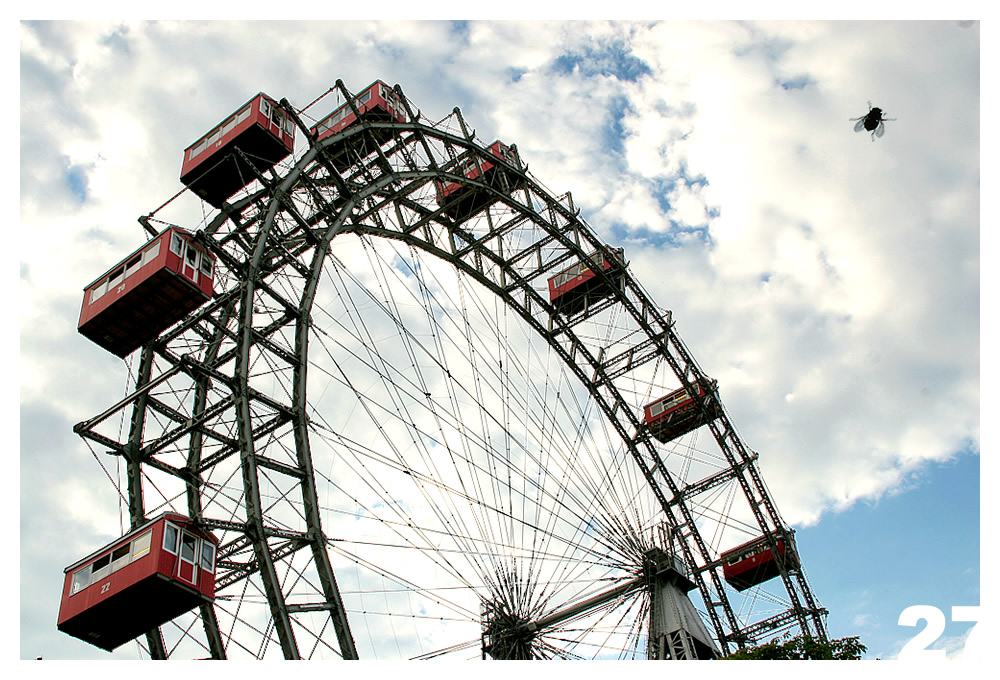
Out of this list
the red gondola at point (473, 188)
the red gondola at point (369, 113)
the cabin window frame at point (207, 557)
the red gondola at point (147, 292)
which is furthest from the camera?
the red gondola at point (473, 188)

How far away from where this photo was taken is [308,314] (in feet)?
84.2

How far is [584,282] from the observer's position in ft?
131

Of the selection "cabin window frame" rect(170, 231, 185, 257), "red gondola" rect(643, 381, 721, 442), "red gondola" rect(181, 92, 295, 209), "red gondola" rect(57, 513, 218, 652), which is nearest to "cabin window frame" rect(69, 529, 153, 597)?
"red gondola" rect(57, 513, 218, 652)

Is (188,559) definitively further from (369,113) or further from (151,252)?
(369,113)

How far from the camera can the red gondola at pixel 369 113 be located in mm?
30719

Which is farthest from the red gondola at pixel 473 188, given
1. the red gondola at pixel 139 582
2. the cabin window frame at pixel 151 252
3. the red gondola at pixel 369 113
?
the red gondola at pixel 139 582

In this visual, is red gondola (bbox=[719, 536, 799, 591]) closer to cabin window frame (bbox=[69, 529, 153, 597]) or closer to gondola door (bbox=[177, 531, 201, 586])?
gondola door (bbox=[177, 531, 201, 586])

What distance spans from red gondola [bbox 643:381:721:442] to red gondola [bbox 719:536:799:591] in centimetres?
607

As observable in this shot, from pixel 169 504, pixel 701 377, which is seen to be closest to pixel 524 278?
pixel 701 377

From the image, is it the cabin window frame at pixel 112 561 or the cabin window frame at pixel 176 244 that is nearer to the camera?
the cabin window frame at pixel 112 561

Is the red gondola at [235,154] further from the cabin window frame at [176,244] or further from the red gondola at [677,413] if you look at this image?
the red gondola at [677,413]

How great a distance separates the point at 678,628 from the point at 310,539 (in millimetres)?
15754

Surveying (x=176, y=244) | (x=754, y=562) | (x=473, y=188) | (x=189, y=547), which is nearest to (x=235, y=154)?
(x=176, y=244)

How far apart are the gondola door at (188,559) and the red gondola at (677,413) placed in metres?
27.8
